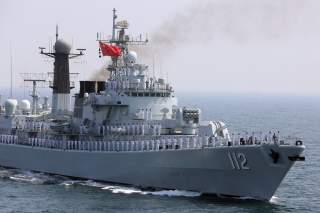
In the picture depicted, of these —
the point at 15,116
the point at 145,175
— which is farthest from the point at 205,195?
the point at 15,116

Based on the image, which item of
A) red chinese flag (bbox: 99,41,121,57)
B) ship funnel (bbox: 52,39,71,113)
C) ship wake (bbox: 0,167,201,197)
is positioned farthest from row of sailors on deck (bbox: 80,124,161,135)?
ship funnel (bbox: 52,39,71,113)

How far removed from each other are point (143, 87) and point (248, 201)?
36.1ft

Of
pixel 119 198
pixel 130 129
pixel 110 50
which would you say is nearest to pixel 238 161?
pixel 119 198

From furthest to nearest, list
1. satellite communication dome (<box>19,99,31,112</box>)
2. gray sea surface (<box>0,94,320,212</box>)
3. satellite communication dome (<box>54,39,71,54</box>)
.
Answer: satellite communication dome (<box>19,99,31,112</box>) < satellite communication dome (<box>54,39,71,54</box>) < gray sea surface (<box>0,94,320,212</box>)

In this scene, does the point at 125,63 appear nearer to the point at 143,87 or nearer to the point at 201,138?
the point at 143,87

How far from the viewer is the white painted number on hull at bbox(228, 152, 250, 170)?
3478 cm

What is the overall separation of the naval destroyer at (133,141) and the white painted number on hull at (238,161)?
5cm

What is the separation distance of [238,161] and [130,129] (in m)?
8.62

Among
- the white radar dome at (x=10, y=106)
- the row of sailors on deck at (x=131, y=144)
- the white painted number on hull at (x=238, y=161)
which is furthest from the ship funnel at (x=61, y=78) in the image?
the white painted number on hull at (x=238, y=161)

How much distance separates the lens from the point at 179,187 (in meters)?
37.2

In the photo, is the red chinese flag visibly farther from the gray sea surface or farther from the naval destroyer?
the gray sea surface

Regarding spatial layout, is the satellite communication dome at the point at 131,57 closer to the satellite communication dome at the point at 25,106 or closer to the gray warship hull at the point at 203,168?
the gray warship hull at the point at 203,168

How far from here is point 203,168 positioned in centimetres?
3578

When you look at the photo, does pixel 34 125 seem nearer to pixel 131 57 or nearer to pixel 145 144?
pixel 131 57
